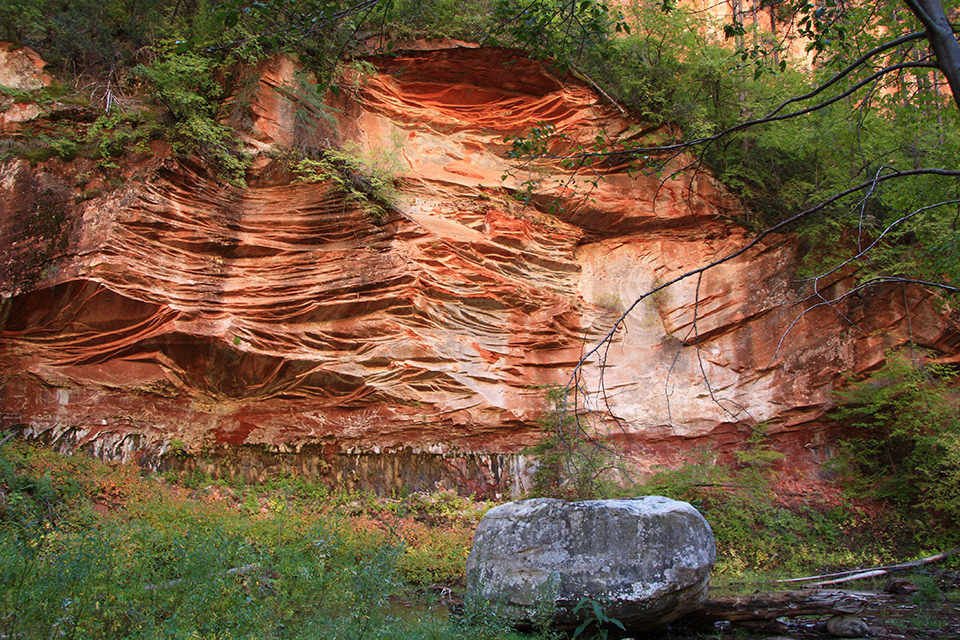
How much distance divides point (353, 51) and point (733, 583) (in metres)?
14.1

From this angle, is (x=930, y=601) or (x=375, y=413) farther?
(x=375, y=413)

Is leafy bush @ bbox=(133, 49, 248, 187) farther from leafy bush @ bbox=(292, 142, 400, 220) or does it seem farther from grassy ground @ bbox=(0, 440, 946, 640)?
grassy ground @ bbox=(0, 440, 946, 640)

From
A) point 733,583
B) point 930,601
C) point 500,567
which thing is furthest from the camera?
point 733,583

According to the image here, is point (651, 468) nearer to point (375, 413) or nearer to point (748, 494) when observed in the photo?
point (748, 494)

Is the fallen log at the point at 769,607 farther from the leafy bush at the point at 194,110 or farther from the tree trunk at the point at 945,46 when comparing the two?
the leafy bush at the point at 194,110

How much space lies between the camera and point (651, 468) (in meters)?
12.2

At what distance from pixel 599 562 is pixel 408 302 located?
25.9ft

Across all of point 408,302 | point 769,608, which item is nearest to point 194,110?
point 408,302

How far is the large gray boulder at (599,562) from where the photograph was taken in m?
5.14

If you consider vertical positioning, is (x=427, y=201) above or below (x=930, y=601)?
above

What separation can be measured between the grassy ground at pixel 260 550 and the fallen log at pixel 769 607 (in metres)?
1.84

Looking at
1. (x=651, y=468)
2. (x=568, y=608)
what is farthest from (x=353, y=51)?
(x=568, y=608)

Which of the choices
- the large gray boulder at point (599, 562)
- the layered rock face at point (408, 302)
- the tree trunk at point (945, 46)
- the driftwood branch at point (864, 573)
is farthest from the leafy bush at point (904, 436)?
the tree trunk at point (945, 46)

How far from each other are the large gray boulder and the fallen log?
0.56 m
